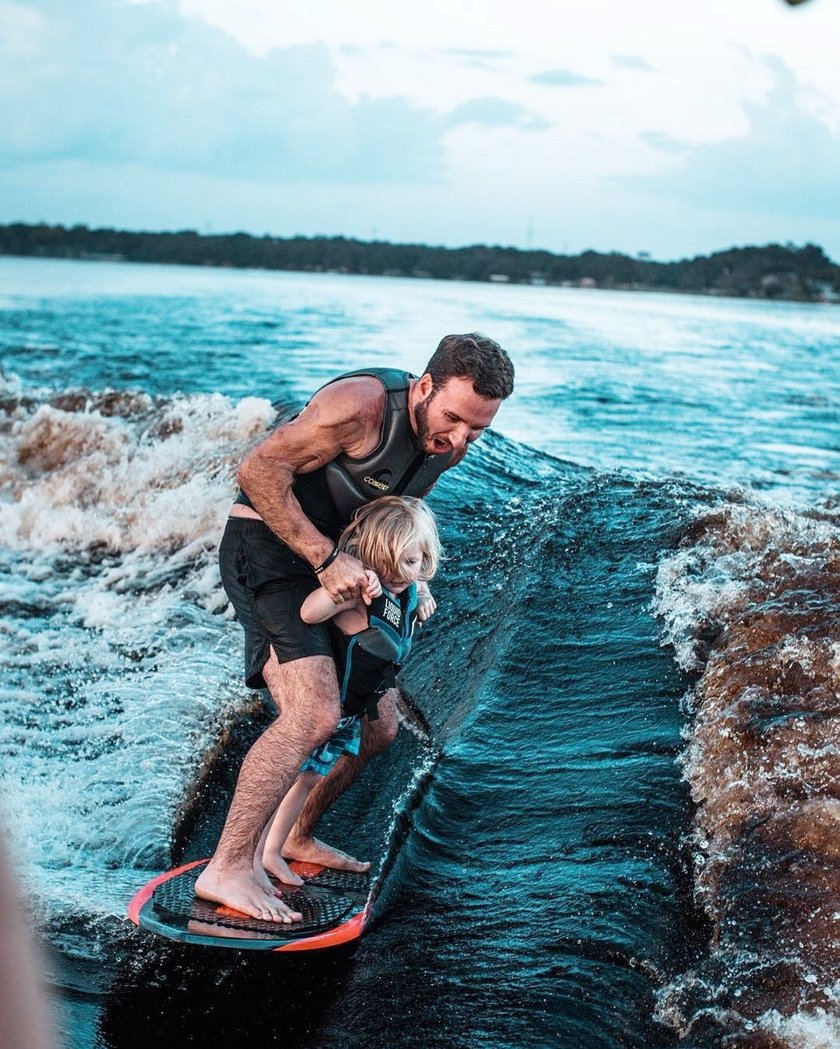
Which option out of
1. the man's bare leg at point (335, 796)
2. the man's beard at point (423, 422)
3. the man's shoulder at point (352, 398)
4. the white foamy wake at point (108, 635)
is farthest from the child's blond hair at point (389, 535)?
the white foamy wake at point (108, 635)

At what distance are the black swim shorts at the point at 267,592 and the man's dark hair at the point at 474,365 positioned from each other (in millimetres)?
853

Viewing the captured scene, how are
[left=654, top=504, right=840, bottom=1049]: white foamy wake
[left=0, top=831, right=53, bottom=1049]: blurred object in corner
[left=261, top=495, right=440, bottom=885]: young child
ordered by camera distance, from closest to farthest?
1. [left=0, top=831, right=53, bottom=1049]: blurred object in corner
2. [left=654, top=504, right=840, bottom=1049]: white foamy wake
3. [left=261, top=495, right=440, bottom=885]: young child

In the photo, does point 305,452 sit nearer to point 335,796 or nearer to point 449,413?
point 449,413

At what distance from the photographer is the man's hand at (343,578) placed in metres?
4.08

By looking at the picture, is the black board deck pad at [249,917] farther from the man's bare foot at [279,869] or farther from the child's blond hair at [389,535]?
the child's blond hair at [389,535]

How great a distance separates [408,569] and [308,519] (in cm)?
41

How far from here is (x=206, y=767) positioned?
5.79 m

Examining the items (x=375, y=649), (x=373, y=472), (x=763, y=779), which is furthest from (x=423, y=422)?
(x=763, y=779)

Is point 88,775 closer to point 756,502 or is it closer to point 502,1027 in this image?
point 502,1027

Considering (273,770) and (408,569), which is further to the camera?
(408,569)

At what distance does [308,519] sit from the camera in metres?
4.23

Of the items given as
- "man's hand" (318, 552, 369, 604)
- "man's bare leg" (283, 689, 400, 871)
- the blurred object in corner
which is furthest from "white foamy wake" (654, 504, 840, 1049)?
the blurred object in corner

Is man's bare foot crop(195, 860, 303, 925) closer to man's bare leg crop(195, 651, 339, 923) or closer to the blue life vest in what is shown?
man's bare leg crop(195, 651, 339, 923)

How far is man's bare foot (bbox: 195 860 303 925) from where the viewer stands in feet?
13.7
